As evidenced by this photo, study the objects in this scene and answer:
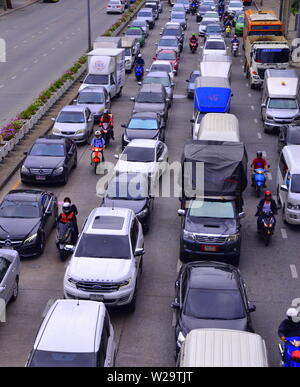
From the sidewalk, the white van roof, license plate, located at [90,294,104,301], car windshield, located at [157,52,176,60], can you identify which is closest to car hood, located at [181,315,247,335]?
license plate, located at [90,294,104,301]

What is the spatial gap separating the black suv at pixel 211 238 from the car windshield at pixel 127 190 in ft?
8.07

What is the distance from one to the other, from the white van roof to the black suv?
3.33 metres

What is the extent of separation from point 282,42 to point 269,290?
90.8 feet

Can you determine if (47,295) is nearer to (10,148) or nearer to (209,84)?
(10,148)

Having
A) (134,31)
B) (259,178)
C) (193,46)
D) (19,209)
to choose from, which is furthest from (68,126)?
(134,31)

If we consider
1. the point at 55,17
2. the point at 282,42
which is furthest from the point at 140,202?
the point at 55,17

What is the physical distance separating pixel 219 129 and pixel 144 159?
335cm

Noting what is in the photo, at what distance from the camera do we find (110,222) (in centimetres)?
1836

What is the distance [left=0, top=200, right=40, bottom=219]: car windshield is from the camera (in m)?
20.3

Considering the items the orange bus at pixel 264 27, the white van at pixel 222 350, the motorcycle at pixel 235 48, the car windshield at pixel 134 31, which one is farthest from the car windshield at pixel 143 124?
the car windshield at pixel 134 31

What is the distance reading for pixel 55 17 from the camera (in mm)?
75750

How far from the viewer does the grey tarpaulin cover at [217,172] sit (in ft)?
71.6

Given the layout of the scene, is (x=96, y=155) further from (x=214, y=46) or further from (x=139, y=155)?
(x=214, y=46)

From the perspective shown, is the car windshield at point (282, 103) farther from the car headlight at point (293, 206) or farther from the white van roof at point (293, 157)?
the car headlight at point (293, 206)
